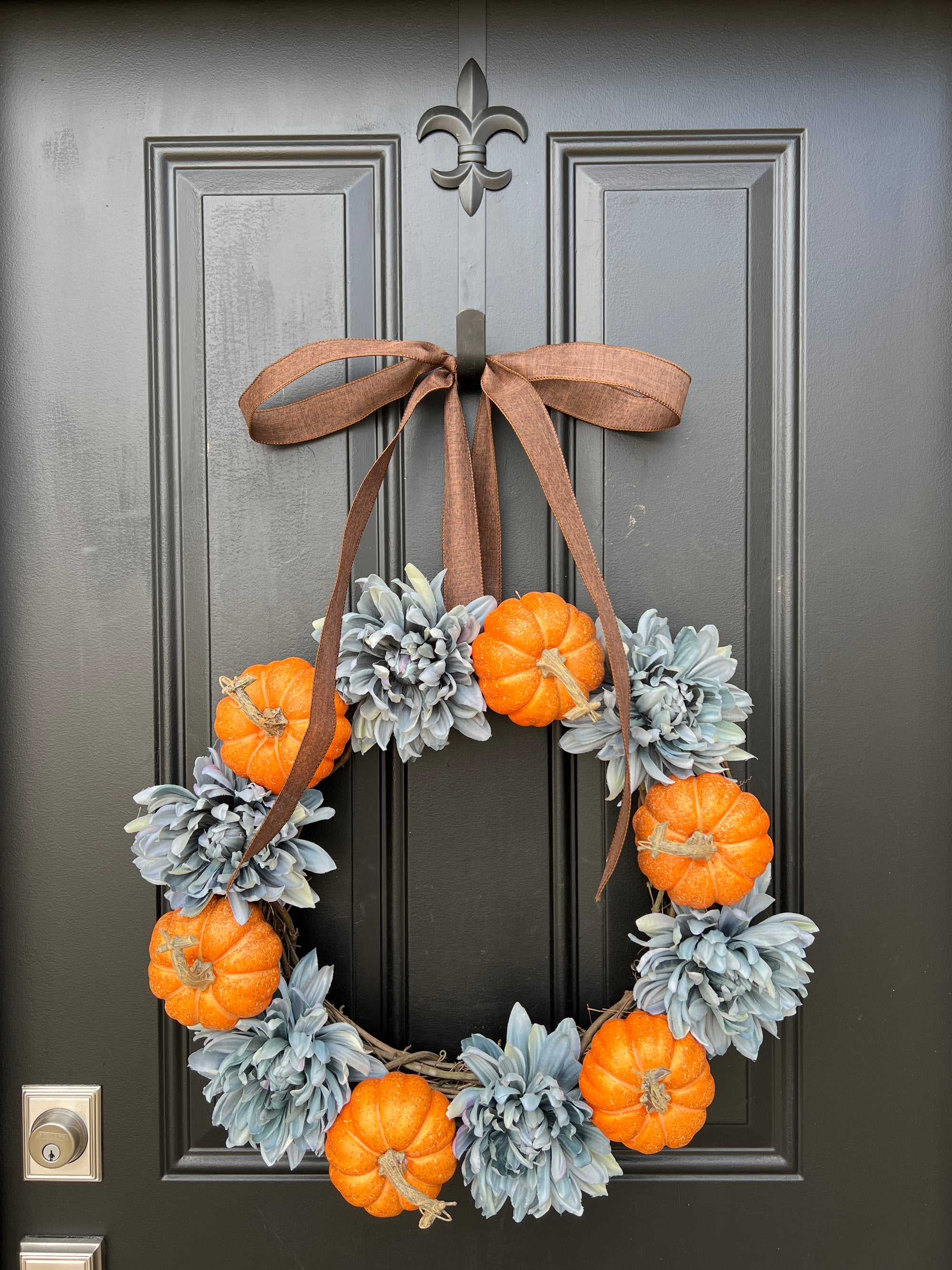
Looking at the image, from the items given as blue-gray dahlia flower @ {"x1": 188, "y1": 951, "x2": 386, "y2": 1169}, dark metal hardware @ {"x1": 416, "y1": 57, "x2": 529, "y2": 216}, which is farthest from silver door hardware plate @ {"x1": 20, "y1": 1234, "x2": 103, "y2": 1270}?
dark metal hardware @ {"x1": 416, "y1": 57, "x2": 529, "y2": 216}

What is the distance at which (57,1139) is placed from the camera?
0.76 m

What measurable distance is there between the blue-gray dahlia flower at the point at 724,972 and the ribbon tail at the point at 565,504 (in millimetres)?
93

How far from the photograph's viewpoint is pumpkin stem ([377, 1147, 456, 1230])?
61 cm

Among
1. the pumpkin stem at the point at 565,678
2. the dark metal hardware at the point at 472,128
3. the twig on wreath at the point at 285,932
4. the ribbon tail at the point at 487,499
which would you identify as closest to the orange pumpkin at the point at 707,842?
the pumpkin stem at the point at 565,678

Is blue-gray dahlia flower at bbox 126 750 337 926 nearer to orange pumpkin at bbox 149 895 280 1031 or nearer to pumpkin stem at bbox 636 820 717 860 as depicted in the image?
orange pumpkin at bbox 149 895 280 1031

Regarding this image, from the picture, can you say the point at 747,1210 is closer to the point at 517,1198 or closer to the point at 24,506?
the point at 517,1198

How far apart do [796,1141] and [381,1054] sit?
451 millimetres

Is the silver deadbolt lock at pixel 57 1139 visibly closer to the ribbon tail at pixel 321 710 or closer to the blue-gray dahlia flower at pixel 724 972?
the ribbon tail at pixel 321 710

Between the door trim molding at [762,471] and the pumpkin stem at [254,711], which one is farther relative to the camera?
the door trim molding at [762,471]

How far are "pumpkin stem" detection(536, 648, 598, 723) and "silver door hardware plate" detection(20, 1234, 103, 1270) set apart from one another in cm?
76

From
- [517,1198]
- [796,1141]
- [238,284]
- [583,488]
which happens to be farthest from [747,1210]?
[238,284]

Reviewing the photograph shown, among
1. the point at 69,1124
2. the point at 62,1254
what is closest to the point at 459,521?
the point at 69,1124

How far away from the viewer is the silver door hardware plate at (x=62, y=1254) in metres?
0.76

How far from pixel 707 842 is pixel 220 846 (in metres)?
0.41
